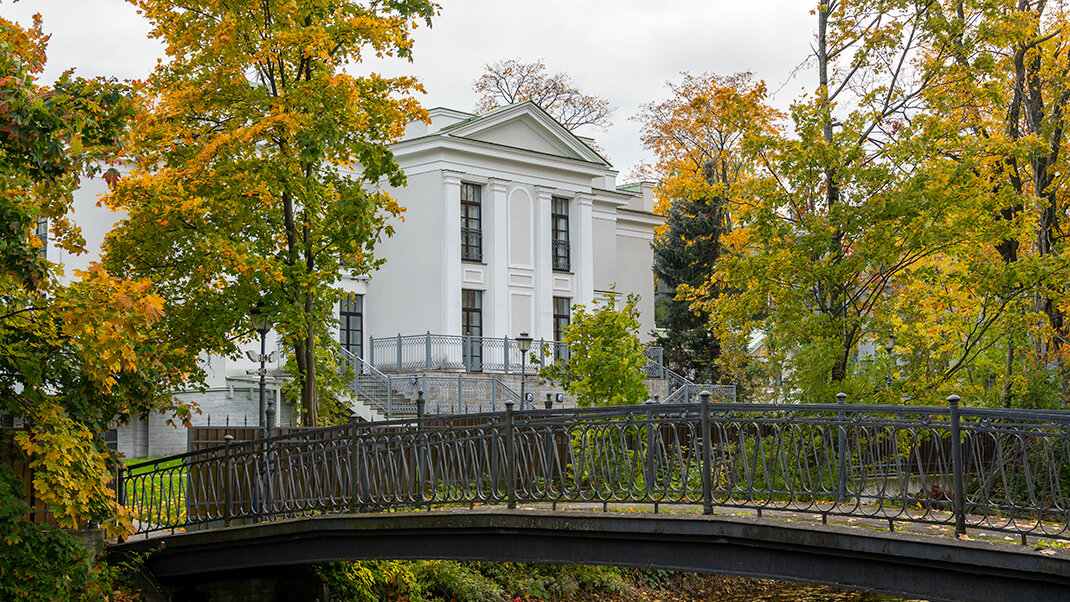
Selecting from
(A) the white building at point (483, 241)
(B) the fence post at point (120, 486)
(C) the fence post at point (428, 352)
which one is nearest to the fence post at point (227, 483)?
(B) the fence post at point (120, 486)

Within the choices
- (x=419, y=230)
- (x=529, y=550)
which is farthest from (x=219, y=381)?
(x=529, y=550)

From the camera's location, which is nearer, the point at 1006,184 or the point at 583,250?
the point at 1006,184

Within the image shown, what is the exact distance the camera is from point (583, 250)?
41.7m

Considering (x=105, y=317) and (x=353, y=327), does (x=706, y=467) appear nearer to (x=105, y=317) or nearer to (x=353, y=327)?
(x=105, y=317)

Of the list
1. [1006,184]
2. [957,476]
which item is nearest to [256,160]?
[957,476]

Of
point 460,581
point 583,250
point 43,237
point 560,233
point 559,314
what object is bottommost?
point 460,581

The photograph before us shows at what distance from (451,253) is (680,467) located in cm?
2771

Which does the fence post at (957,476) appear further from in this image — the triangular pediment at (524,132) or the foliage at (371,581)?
the triangular pediment at (524,132)

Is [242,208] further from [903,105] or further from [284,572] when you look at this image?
[903,105]

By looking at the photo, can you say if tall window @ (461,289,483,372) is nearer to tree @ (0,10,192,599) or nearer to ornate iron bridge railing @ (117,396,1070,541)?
ornate iron bridge railing @ (117,396,1070,541)

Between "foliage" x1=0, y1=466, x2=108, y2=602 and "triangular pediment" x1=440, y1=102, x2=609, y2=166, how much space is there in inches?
1076

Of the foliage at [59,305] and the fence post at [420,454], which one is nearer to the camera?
the foliage at [59,305]

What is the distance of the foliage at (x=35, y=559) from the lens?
11008 mm

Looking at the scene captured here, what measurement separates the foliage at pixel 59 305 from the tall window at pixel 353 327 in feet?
83.3
